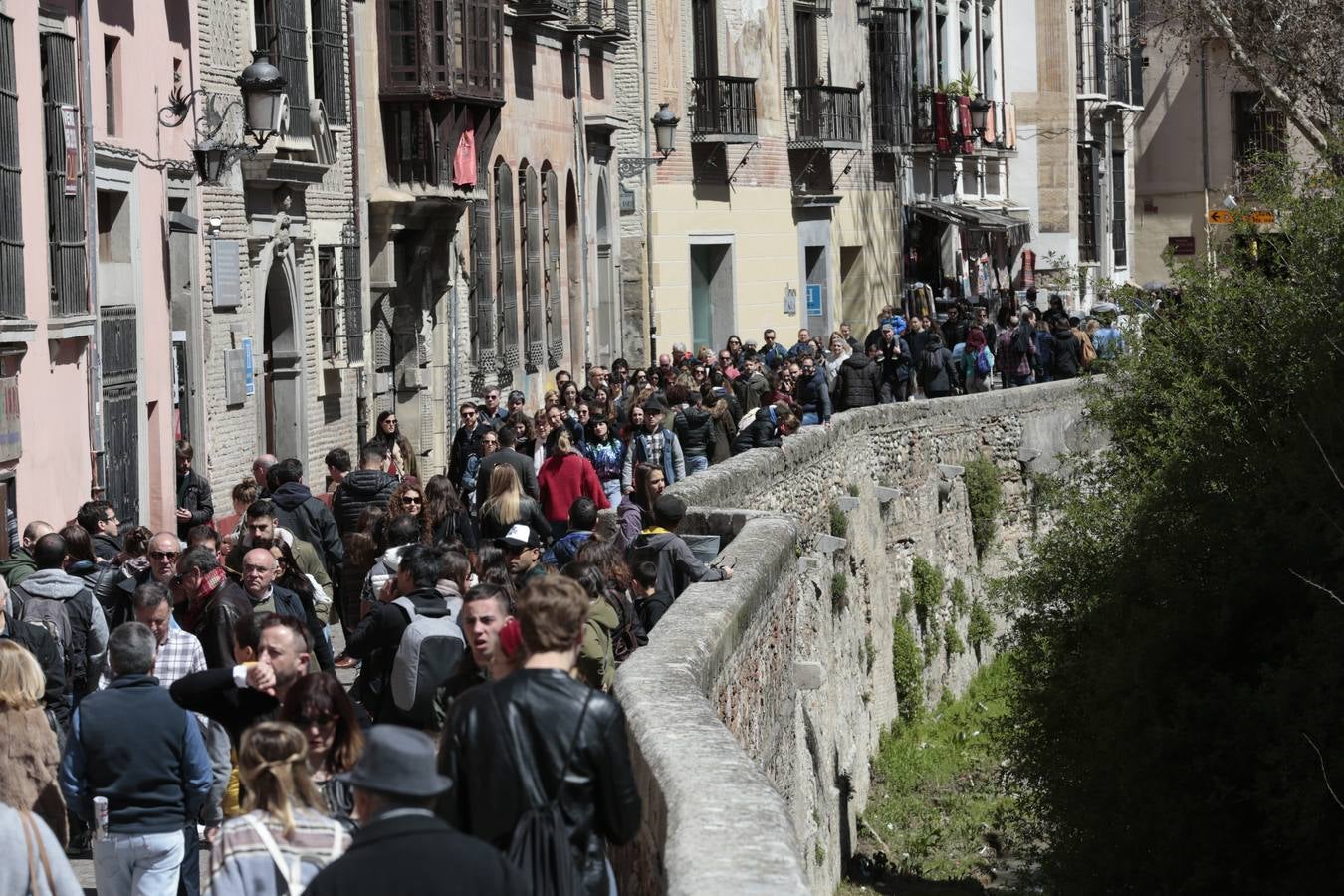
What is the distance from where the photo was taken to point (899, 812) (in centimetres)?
2133

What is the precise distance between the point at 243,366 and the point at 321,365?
2.29 meters

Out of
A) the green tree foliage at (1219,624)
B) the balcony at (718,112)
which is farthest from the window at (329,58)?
the balcony at (718,112)

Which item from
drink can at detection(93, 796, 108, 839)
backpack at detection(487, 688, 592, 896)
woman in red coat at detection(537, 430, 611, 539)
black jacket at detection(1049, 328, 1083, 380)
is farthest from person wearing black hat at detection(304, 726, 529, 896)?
black jacket at detection(1049, 328, 1083, 380)

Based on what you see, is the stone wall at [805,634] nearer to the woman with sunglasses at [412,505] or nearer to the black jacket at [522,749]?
the black jacket at [522,749]

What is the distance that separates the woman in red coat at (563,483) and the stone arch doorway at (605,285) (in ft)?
50.8

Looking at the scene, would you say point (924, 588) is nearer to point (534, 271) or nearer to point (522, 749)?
point (534, 271)

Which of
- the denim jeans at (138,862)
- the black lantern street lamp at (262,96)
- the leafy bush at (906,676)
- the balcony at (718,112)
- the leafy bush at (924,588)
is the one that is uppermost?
the balcony at (718,112)

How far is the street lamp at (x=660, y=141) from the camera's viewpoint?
31.3 m

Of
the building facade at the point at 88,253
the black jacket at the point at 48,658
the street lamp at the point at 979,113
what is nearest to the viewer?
the black jacket at the point at 48,658

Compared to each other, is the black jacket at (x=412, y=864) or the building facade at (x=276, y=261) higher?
the building facade at (x=276, y=261)

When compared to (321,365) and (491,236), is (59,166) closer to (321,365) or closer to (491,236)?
(321,365)

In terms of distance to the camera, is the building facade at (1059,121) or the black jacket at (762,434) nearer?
the black jacket at (762,434)

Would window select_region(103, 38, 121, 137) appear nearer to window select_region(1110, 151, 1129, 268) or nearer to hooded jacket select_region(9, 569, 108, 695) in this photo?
hooded jacket select_region(9, 569, 108, 695)

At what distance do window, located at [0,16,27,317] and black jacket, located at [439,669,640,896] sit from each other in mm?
9583
